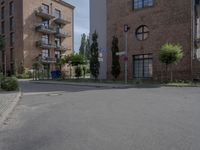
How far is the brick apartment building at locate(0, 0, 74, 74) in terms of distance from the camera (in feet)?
148

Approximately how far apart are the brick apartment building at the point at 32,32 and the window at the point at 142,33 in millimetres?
25403

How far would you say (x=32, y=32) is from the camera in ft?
153

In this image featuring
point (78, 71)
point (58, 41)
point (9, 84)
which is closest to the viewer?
point (9, 84)

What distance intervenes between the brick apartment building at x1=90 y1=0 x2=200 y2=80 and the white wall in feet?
1.91

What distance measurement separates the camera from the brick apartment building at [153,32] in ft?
75.5

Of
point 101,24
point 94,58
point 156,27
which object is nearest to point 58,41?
point 101,24

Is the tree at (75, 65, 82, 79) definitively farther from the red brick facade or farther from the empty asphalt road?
the empty asphalt road

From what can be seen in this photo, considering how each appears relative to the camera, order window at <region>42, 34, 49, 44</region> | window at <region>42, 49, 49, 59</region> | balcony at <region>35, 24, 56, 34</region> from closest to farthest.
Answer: balcony at <region>35, 24, 56, 34</region>
window at <region>42, 49, 49, 59</region>
window at <region>42, 34, 49, 44</region>

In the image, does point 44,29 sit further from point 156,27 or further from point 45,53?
point 156,27

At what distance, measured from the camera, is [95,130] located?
18.7ft

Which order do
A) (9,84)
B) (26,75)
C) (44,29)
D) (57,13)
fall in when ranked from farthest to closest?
(57,13) → (44,29) → (26,75) → (9,84)

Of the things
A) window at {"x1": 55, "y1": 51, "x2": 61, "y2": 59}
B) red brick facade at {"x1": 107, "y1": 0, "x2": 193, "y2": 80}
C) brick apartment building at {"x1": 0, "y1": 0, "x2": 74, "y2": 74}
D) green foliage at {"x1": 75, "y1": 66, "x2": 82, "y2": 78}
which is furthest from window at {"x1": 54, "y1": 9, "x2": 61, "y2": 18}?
red brick facade at {"x1": 107, "y1": 0, "x2": 193, "y2": 80}

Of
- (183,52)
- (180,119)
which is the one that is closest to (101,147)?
(180,119)

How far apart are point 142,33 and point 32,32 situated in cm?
2731
